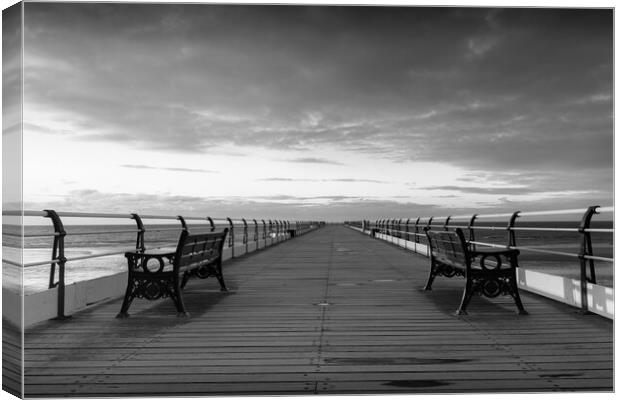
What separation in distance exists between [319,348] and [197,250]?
2907 mm

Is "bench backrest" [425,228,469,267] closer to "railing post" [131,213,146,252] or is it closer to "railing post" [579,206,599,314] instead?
"railing post" [579,206,599,314]

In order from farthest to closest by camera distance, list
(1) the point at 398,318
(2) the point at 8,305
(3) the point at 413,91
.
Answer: (3) the point at 413,91, (1) the point at 398,318, (2) the point at 8,305

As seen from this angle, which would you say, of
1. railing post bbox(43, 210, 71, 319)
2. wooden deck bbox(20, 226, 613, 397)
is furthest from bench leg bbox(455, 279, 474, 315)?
railing post bbox(43, 210, 71, 319)

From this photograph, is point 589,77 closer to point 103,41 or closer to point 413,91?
point 103,41

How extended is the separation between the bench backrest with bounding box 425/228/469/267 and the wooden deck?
53 cm

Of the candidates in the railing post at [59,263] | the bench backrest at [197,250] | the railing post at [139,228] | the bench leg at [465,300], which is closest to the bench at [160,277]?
the bench backrest at [197,250]

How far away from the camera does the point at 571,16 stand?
4500mm

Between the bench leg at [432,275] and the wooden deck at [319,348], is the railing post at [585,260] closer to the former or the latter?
the wooden deck at [319,348]

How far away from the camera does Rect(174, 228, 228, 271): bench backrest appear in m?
5.99

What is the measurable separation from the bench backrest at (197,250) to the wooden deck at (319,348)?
0.50 m

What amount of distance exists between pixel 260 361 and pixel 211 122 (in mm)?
17291

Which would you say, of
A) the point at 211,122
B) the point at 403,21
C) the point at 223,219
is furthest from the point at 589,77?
the point at 211,122

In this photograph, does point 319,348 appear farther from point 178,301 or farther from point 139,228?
point 139,228

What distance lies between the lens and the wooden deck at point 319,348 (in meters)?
3.55
